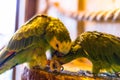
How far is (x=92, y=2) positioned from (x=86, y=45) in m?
0.58

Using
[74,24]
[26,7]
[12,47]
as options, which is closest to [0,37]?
[26,7]

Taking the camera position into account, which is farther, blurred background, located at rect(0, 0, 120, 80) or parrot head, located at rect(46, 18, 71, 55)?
blurred background, located at rect(0, 0, 120, 80)

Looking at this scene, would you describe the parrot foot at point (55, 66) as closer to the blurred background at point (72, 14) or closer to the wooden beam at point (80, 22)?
the blurred background at point (72, 14)

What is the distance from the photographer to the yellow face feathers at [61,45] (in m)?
0.39

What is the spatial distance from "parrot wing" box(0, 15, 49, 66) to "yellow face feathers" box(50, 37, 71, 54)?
34mm

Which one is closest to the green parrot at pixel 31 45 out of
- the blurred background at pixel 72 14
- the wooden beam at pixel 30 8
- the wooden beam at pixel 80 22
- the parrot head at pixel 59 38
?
the parrot head at pixel 59 38

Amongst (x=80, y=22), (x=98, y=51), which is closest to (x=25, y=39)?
(x=98, y=51)

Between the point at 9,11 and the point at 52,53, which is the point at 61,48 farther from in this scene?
the point at 9,11

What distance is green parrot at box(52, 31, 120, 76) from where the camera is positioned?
15.8 inches

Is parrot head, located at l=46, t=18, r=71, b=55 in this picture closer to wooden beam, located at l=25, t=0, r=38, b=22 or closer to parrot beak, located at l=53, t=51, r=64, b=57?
parrot beak, located at l=53, t=51, r=64, b=57

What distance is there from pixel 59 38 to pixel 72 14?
60 centimetres

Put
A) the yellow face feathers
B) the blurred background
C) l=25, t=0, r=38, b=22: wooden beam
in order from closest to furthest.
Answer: the yellow face feathers
the blurred background
l=25, t=0, r=38, b=22: wooden beam

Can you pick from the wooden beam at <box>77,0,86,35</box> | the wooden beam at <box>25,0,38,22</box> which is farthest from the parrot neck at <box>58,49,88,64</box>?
the wooden beam at <box>25,0,38,22</box>

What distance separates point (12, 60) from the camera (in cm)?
43
